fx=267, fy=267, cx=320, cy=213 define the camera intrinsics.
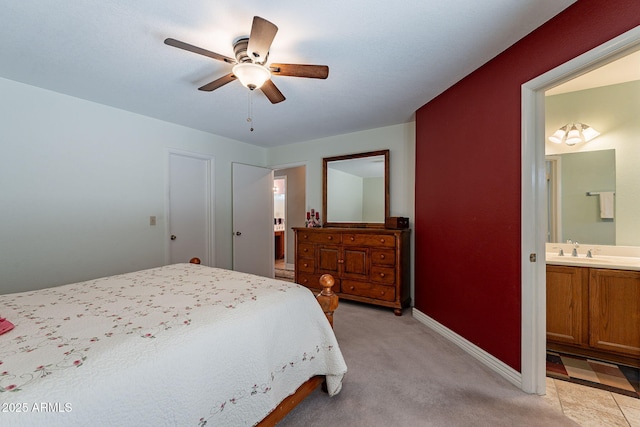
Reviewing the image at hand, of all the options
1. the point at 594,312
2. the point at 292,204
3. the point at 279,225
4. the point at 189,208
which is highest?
the point at 292,204

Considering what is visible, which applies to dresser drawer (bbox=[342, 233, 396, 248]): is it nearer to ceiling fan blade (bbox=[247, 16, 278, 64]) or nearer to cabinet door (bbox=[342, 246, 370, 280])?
cabinet door (bbox=[342, 246, 370, 280])

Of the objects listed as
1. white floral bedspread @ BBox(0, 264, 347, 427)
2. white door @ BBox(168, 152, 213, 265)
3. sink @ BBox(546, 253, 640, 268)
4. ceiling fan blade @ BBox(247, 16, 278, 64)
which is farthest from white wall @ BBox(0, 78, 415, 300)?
ceiling fan blade @ BBox(247, 16, 278, 64)

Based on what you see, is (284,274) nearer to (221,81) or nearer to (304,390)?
(304,390)

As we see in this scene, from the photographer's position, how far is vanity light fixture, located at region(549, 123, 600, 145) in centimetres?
247

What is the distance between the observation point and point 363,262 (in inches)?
126

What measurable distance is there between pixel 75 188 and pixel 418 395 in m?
3.47

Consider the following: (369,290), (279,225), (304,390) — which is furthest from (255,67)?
(279,225)

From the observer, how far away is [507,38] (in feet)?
5.74

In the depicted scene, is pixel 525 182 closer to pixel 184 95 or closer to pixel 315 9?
pixel 315 9

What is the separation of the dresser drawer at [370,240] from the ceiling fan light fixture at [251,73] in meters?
2.04

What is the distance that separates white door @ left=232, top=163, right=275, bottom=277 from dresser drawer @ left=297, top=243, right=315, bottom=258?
1.05 metres

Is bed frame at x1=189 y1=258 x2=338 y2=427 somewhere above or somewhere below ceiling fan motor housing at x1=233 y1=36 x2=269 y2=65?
below

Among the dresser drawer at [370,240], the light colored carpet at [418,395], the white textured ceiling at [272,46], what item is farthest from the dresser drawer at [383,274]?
the white textured ceiling at [272,46]

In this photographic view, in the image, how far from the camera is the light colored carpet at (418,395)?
150 cm
